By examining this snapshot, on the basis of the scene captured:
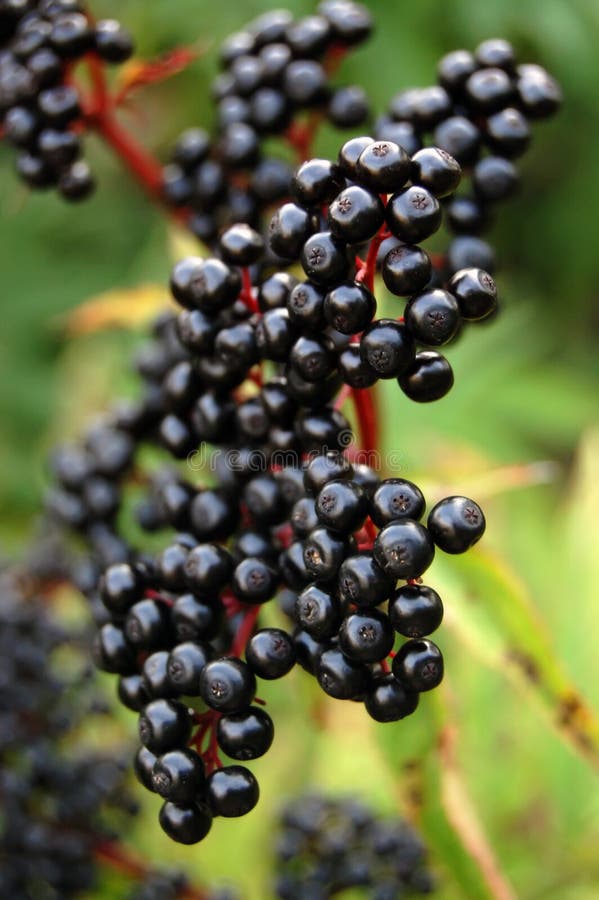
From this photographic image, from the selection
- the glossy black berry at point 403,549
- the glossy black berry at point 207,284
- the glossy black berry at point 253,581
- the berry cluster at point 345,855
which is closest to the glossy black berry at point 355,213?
the glossy black berry at point 207,284

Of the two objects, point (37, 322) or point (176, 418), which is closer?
point (176, 418)

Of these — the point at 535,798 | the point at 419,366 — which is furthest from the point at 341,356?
the point at 535,798

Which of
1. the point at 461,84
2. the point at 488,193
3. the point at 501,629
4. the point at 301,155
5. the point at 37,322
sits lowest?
the point at 501,629

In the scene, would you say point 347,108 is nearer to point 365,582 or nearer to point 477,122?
point 477,122

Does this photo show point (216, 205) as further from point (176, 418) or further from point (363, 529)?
point (363, 529)

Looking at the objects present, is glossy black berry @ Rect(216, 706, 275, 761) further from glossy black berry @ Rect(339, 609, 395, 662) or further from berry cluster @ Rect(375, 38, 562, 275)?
berry cluster @ Rect(375, 38, 562, 275)

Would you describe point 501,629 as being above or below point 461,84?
below

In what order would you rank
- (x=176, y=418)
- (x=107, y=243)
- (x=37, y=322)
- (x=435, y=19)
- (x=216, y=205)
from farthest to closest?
(x=107, y=243) → (x=37, y=322) → (x=435, y=19) → (x=216, y=205) → (x=176, y=418)

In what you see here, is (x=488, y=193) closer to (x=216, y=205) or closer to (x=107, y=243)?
(x=216, y=205)

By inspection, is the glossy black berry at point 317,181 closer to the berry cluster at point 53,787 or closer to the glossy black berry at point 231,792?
the glossy black berry at point 231,792

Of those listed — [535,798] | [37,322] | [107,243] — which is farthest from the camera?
[107,243]
